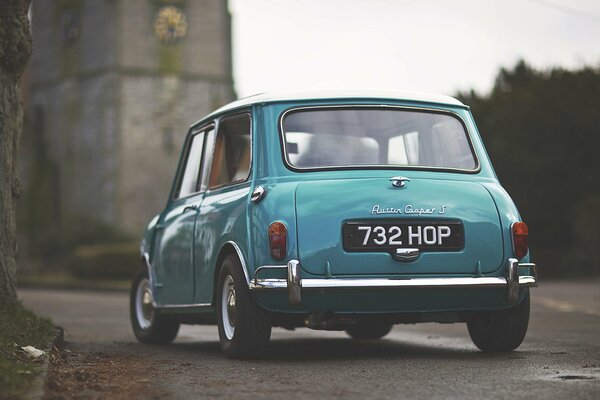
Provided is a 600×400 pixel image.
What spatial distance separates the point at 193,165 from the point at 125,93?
3995 cm

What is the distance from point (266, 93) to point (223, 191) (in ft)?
2.55

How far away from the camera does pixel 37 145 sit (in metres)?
51.7

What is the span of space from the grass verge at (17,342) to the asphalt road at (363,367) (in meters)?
0.33

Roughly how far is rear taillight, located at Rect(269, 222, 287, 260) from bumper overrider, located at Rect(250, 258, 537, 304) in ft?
0.25

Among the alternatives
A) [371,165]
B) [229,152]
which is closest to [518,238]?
[371,165]

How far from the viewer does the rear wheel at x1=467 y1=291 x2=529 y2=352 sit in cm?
761

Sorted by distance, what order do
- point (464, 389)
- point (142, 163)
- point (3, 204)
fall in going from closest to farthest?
point (464, 389)
point (3, 204)
point (142, 163)

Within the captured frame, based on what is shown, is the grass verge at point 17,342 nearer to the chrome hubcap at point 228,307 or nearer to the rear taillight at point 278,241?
the chrome hubcap at point 228,307

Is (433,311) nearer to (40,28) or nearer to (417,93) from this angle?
(417,93)

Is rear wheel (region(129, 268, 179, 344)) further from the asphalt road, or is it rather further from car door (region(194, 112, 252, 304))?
car door (region(194, 112, 252, 304))

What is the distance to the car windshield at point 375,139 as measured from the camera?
7582mm

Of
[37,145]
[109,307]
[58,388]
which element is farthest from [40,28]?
[58,388]

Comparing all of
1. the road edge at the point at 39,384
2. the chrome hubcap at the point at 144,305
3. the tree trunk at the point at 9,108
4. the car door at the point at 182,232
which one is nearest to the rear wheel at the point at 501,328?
the car door at the point at 182,232

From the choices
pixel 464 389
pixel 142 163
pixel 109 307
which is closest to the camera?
pixel 464 389
